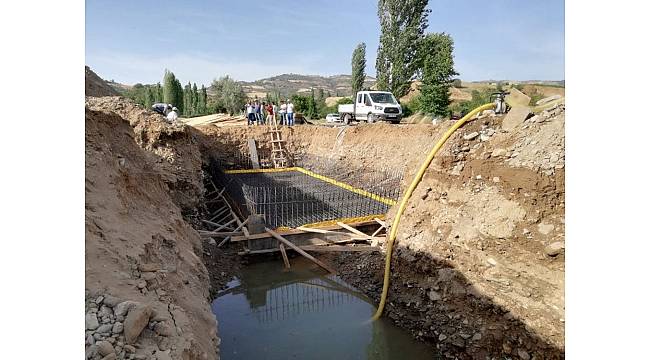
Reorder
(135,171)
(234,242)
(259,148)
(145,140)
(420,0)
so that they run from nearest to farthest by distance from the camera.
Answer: (135,171) < (234,242) < (145,140) < (259,148) < (420,0)

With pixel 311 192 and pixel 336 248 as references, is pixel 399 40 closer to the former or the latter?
pixel 311 192

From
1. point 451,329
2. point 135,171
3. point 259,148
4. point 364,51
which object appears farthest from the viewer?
point 364,51

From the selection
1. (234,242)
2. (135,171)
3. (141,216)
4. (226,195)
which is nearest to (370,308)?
(234,242)

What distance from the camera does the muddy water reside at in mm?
5492

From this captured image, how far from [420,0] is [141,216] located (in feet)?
93.1

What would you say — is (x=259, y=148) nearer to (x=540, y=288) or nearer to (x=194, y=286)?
(x=194, y=286)

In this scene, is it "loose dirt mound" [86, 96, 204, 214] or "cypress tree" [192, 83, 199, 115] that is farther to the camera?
"cypress tree" [192, 83, 199, 115]

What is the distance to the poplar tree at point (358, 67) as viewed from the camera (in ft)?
132

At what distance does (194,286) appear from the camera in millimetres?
5141

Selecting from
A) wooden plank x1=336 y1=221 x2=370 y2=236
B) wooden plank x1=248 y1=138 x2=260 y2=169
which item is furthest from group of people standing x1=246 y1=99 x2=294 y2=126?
wooden plank x1=336 y1=221 x2=370 y2=236

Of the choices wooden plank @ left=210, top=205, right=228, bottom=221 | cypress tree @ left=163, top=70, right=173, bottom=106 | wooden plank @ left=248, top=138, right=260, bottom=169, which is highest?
cypress tree @ left=163, top=70, right=173, bottom=106

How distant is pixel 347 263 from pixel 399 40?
24.4 metres

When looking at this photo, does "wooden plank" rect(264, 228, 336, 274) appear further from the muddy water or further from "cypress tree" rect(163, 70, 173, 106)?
"cypress tree" rect(163, 70, 173, 106)

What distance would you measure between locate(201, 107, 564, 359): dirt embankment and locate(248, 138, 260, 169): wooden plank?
10.5 metres
